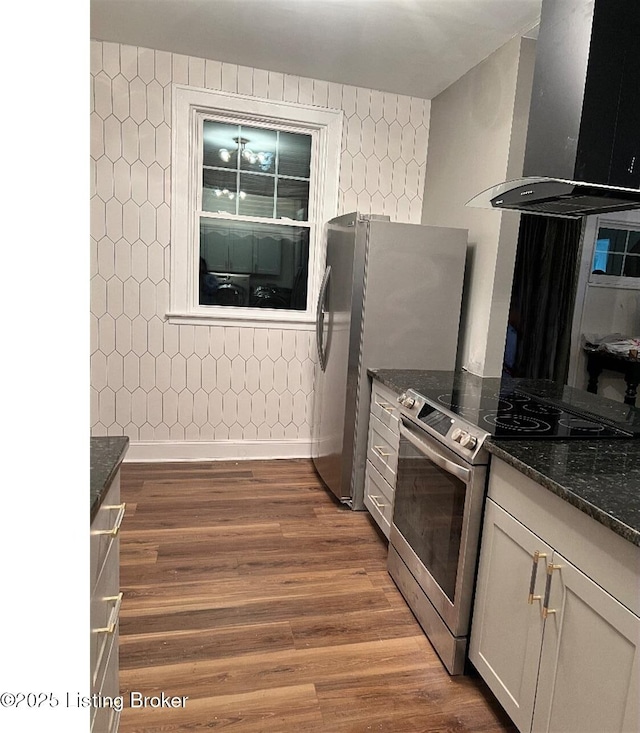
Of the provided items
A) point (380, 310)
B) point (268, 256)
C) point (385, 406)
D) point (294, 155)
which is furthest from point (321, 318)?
point (294, 155)

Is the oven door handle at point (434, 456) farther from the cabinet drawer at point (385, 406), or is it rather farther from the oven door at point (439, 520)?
the cabinet drawer at point (385, 406)

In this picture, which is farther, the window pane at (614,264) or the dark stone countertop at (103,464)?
the window pane at (614,264)

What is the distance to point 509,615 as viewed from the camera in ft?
4.84

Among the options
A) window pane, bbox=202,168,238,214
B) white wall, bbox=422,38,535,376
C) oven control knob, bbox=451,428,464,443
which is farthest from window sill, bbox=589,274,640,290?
window pane, bbox=202,168,238,214

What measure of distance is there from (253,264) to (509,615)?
2.79 metres

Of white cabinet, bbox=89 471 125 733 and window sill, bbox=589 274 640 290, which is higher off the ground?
window sill, bbox=589 274 640 290

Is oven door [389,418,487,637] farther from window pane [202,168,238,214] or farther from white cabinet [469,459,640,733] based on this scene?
window pane [202,168,238,214]

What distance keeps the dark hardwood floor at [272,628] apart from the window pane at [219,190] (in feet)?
6.35

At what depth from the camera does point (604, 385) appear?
2939 mm

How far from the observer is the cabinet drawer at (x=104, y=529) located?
3.23 ft

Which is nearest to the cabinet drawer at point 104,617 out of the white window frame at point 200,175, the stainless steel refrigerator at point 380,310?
the stainless steel refrigerator at point 380,310

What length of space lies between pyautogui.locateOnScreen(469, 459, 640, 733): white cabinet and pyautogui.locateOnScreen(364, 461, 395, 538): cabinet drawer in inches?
33.9

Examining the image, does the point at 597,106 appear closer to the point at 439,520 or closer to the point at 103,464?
the point at 439,520

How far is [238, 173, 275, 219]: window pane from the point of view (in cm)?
350
